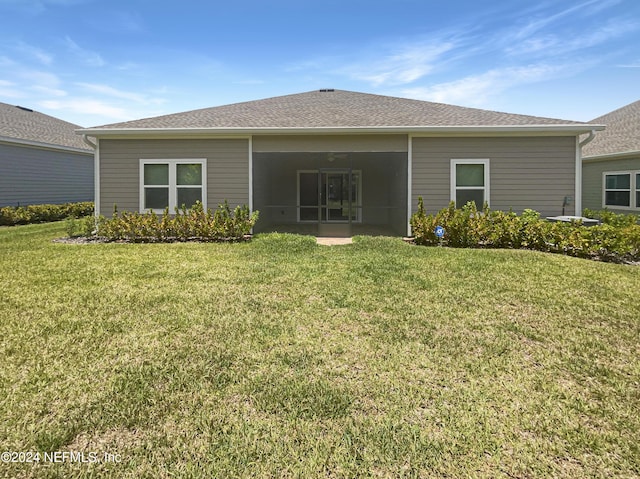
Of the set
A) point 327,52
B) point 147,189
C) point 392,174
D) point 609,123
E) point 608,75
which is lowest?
point 147,189

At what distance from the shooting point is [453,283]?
566cm

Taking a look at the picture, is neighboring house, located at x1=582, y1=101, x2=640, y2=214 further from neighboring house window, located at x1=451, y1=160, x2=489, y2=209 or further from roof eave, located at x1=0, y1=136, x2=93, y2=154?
roof eave, located at x1=0, y1=136, x2=93, y2=154

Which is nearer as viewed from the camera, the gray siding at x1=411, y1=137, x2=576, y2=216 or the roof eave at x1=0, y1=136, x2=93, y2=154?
the gray siding at x1=411, y1=137, x2=576, y2=216

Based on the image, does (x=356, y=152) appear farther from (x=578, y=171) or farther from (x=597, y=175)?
(x=597, y=175)

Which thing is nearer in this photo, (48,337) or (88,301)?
(48,337)

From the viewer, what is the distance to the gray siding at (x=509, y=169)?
34.0 feet

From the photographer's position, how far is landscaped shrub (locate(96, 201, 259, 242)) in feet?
31.3

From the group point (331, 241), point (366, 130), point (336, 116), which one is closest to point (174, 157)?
point (336, 116)

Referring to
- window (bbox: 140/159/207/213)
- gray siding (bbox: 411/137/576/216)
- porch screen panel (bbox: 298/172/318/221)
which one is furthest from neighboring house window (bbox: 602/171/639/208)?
window (bbox: 140/159/207/213)

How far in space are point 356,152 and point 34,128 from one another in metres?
16.7

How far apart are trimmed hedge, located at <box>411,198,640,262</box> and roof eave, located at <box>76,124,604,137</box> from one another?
88.7 inches

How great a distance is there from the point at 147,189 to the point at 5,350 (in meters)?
8.58

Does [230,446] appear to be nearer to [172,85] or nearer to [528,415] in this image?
[528,415]

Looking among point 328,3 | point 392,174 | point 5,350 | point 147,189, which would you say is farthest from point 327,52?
point 5,350
